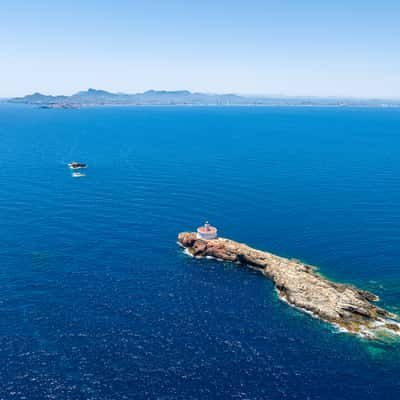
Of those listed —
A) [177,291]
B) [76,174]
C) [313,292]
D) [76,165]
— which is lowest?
[177,291]

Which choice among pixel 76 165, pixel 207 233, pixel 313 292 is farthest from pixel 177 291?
pixel 76 165

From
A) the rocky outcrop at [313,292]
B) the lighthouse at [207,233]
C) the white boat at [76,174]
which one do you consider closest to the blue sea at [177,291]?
the rocky outcrop at [313,292]

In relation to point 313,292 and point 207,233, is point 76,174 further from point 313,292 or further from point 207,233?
point 313,292

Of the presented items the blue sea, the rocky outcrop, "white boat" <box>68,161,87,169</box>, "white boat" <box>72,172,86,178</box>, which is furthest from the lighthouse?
"white boat" <box>68,161,87,169</box>

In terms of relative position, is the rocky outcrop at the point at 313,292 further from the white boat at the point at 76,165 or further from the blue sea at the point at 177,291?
the white boat at the point at 76,165

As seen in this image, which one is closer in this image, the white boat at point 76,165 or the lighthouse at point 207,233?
the lighthouse at point 207,233

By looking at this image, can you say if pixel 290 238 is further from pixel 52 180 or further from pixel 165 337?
pixel 52 180
